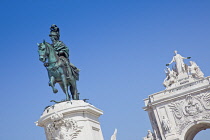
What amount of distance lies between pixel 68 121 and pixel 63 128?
20 cm

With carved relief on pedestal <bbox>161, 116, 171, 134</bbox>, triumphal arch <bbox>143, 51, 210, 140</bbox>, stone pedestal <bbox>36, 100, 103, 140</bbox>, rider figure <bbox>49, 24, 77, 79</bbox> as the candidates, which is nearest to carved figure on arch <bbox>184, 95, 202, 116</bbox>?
triumphal arch <bbox>143, 51, 210, 140</bbox>

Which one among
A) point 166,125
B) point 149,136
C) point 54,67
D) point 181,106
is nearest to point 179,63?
point 181,106

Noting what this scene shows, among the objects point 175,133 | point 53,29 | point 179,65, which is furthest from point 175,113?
point 53,29

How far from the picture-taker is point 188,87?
30250mm

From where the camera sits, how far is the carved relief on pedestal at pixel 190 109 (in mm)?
29266

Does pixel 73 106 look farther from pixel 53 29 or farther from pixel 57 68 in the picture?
pixel 53 29

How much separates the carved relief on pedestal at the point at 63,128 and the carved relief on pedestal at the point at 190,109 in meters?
23.0

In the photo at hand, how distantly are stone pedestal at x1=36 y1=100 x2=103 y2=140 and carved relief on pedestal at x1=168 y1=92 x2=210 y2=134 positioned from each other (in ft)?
73.9

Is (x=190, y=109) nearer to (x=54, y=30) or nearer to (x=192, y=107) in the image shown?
(x=192, y=107)

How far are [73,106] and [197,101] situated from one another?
2317 cm

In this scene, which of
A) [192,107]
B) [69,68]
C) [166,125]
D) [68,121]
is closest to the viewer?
[68,121]

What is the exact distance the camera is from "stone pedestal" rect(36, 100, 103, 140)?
8102mm

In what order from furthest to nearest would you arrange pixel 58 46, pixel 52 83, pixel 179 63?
pixel 179 63, pixel 58 46, pixel 52 83

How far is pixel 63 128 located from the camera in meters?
8.15
